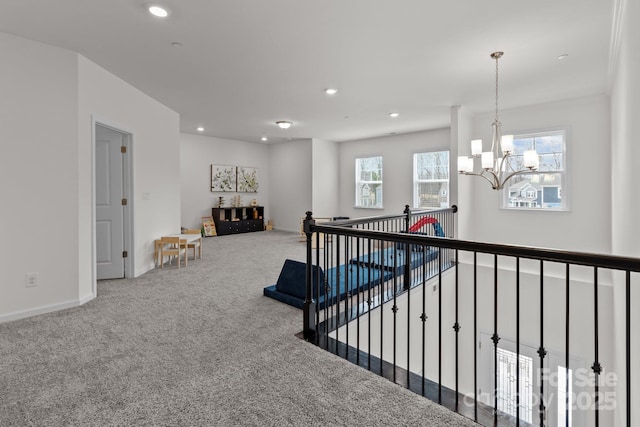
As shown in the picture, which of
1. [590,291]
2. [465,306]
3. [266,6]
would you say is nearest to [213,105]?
[266,6]

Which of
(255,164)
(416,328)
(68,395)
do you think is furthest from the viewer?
(255,164)

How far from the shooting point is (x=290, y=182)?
952 cm

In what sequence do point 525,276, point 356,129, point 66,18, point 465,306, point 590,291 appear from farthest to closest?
point 356,129 → point 465,306 → point 525,276 → point 590,291 → point 66,18

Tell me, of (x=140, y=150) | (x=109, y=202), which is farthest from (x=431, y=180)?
(x=109, y=202)

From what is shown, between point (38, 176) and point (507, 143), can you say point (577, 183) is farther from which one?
point (38, 176)

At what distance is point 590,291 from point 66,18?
7095mm

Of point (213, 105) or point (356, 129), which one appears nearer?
point (213, 105)

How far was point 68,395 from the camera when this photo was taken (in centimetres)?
201

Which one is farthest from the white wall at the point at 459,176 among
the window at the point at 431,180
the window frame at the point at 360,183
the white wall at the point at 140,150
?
the white wall at the point at 140,150

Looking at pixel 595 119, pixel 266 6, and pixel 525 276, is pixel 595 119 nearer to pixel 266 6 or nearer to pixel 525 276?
pixel 525 276

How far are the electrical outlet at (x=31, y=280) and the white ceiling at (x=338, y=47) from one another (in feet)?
7.60

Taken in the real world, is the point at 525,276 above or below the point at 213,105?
below

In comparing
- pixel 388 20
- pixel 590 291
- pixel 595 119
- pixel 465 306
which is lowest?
pixel 465 306

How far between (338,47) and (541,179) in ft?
13.8
